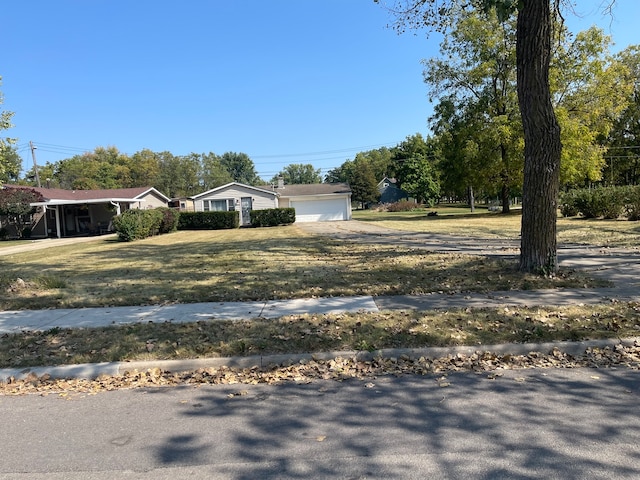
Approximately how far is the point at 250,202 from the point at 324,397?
34663 millimetres

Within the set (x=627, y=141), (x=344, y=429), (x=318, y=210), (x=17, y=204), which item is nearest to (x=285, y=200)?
(x=318, y=210)

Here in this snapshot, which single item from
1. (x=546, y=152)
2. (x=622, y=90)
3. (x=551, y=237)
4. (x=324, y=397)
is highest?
(x=622, y=90)

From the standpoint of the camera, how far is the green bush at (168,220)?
1152 inches

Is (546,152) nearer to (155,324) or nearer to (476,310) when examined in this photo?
(476,310)

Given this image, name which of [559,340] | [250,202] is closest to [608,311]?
[559,340]

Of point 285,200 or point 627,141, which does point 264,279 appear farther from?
point 627,141

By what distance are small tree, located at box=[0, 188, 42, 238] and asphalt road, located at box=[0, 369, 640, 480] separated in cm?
3051

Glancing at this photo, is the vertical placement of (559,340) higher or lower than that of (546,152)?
lower

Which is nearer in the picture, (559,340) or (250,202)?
(559,340)

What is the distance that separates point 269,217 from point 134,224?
40.8 ft

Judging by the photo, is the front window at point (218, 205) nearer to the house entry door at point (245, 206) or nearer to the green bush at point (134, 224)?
the house entry door at point (245, 206)

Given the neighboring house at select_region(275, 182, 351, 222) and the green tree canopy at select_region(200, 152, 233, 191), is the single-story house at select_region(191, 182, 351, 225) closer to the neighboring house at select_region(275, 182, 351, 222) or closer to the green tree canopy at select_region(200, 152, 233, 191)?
the neighboring house at select_region(275, 182, 351, 222)

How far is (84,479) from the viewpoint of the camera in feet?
9.78

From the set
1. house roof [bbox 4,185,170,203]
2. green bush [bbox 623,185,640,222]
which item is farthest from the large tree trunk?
house roof [bbox 4,185,170,203]
